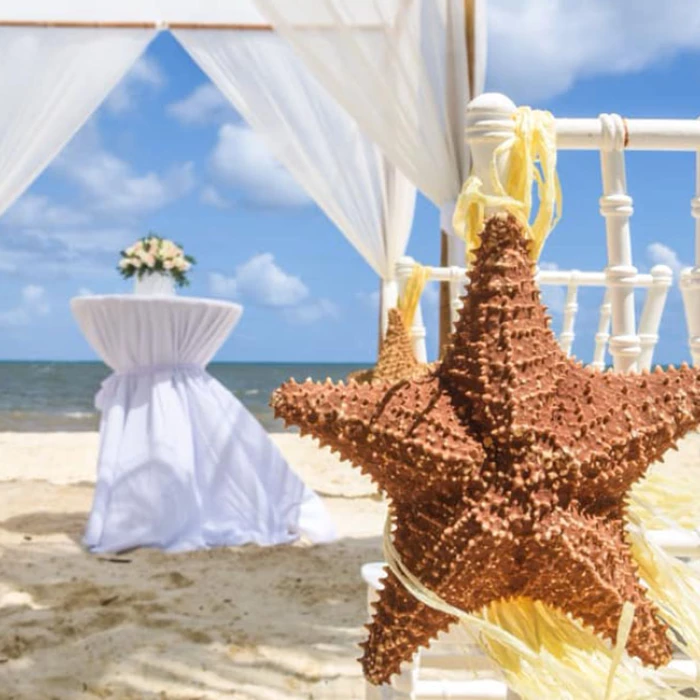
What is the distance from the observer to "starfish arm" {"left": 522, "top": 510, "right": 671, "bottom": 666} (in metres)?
0.68

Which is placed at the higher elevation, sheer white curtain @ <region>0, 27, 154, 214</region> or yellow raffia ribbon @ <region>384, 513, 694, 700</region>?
sheer white curtain @ <region>0, 27, 154, 214</region>

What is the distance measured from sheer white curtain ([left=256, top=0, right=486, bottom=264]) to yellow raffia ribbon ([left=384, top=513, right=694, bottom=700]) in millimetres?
2553

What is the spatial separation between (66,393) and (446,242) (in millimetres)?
18125

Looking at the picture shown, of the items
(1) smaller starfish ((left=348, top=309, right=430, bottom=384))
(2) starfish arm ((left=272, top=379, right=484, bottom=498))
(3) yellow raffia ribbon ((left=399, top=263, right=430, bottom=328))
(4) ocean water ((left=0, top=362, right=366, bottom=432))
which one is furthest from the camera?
(4) ocean water ((left=0, top=362, right=366, bottom=432))

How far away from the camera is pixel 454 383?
0.71 meters

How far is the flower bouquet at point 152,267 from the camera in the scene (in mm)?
3918

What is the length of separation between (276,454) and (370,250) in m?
1.78

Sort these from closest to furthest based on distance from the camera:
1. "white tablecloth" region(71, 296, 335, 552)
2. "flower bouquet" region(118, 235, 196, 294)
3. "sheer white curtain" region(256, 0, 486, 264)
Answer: "sheer white curtain" region(256, 0, 486, 264), "white tablecloth" region(71, 296, 335, 552), "flower bouquet" region(118, 235, 196, 294)

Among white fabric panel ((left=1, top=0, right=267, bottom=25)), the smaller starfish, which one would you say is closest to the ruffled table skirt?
the smaller starfish

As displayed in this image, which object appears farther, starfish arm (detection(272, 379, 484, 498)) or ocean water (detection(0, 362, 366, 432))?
ocean water (detection(0, 362, 366, 432))

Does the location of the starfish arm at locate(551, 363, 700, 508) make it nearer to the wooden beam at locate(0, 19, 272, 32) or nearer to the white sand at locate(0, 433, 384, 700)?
the white sand at locate(0, 433, 384, 700)

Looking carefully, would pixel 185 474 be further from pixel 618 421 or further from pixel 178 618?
pixel 618 421

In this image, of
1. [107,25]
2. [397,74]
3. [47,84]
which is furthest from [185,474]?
[107,25]

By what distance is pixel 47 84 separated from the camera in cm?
450
